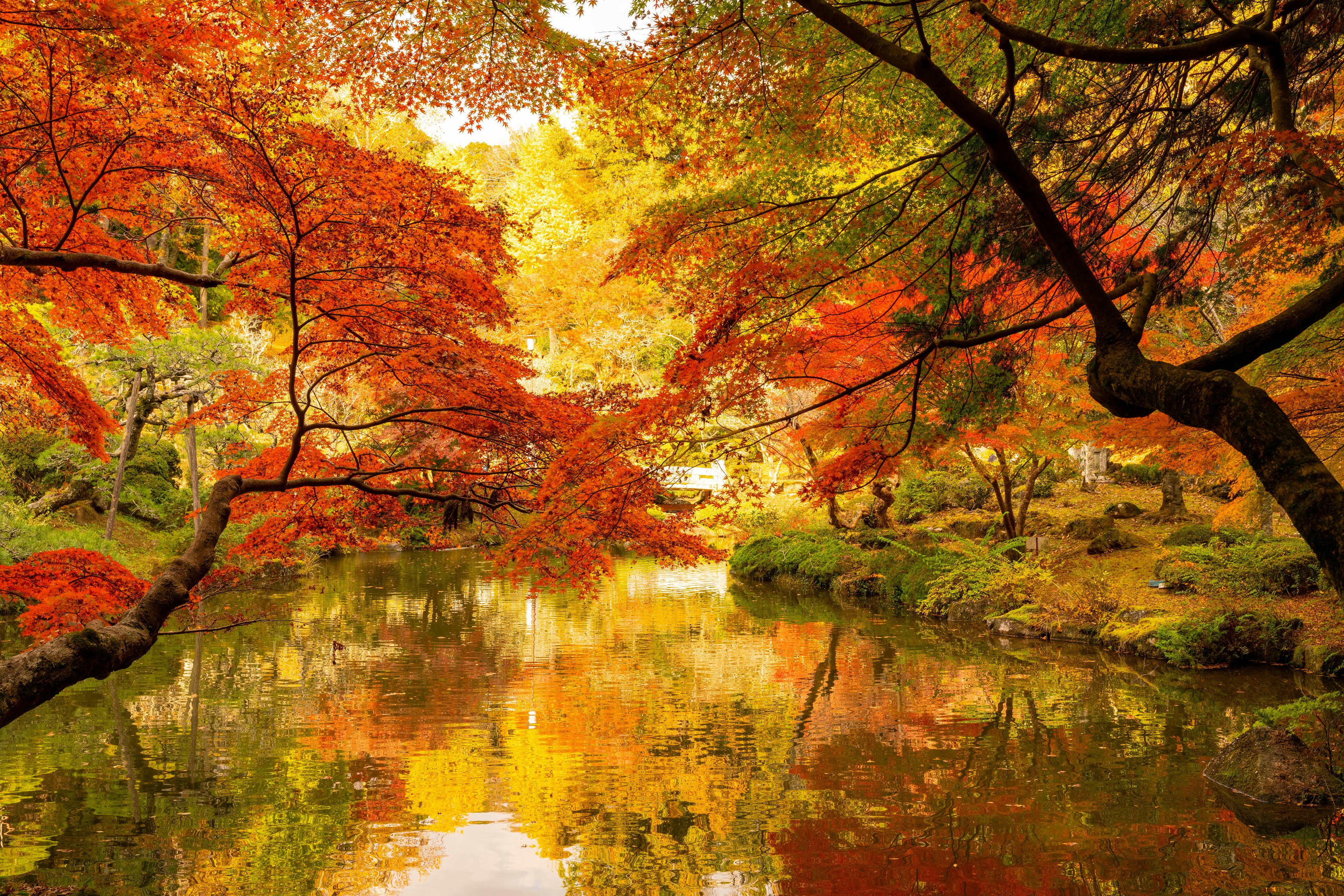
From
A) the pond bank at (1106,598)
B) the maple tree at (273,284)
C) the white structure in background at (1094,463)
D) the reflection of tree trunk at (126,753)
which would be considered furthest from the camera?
the white structure in background at (1094,463)

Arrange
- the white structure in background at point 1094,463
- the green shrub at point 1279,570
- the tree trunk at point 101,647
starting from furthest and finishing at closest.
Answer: the white structure in background at point 1094,463 → the green shrub at point 1279,570 → the tree trunk at point 101,647

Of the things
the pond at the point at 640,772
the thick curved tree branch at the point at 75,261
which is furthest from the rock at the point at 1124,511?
the thick curved tree branch at the point at 75,261

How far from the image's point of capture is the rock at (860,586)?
16047mm

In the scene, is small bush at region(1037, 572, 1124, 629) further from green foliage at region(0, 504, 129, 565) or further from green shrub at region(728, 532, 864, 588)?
green foliage at region(0, 504, 129, 565)

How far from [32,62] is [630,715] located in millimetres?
7176

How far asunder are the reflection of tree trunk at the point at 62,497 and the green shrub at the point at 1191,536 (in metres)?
18.1

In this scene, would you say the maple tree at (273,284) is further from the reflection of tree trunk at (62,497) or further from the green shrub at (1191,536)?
the green shrub at (1191,536)

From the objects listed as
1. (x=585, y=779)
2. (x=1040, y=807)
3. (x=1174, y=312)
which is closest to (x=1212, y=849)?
(x=1040, y=807)

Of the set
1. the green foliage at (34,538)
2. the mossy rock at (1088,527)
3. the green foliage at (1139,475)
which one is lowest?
the green foliage at (34,538)

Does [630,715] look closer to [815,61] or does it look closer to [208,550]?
[208,550]

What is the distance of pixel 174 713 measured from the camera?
8703mm

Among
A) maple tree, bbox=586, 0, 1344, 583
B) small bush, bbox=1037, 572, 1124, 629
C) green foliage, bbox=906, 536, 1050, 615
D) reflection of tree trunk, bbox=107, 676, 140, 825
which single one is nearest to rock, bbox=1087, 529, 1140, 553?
green foliage, bbox=906, 536, 1050, 615

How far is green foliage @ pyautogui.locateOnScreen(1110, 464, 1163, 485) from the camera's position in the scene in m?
19.1

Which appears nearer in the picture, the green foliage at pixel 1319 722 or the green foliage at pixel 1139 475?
the green foliage at pixel 1319 722
